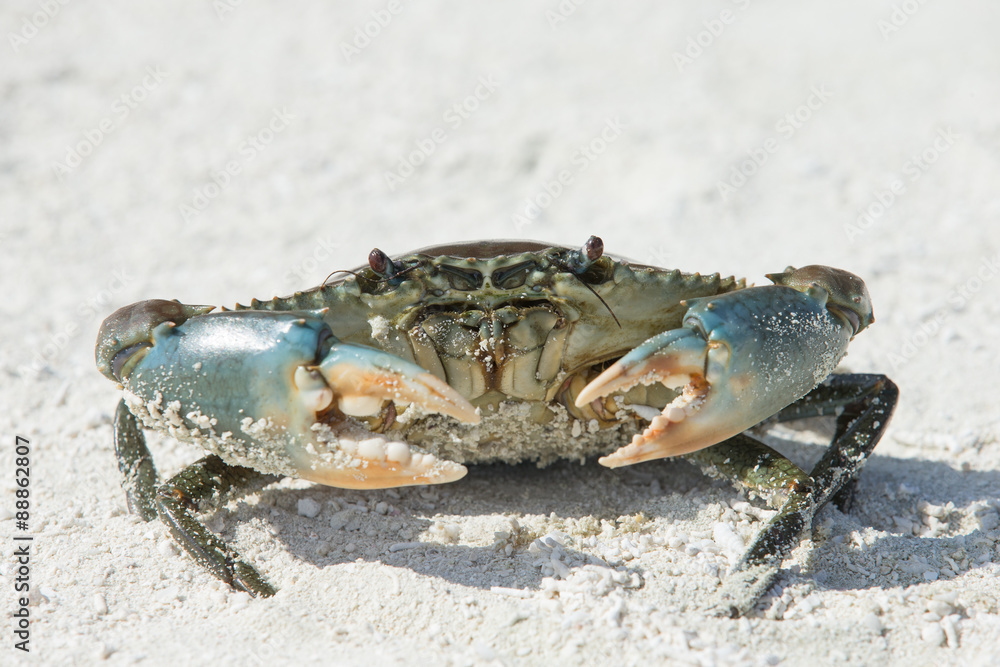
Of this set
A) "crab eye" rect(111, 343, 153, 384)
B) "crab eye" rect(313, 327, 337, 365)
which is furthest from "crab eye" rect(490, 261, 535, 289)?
"crab eye" rect(111, 343, 153, 384)

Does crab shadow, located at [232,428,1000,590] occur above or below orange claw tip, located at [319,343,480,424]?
below

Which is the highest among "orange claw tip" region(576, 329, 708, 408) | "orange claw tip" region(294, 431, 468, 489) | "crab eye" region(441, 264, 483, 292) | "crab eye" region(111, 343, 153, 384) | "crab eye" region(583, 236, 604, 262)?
"crab eye" region(583, 236, 604, 262)

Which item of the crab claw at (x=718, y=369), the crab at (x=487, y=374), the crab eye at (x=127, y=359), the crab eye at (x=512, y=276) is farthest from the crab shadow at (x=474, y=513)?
the crab eye at (x=512, y=276)

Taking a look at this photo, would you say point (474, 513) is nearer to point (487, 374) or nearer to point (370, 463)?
point (487, 374)

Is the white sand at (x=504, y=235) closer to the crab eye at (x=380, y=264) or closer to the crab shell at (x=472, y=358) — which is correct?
the crab shell at (x=472, y=358)

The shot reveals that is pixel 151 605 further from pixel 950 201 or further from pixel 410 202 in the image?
pixel 950 201

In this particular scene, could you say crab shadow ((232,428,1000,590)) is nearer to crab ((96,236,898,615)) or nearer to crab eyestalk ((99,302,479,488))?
crab ((96,236,898,615))

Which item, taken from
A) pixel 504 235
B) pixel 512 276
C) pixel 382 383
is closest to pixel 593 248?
pixel 512 276
